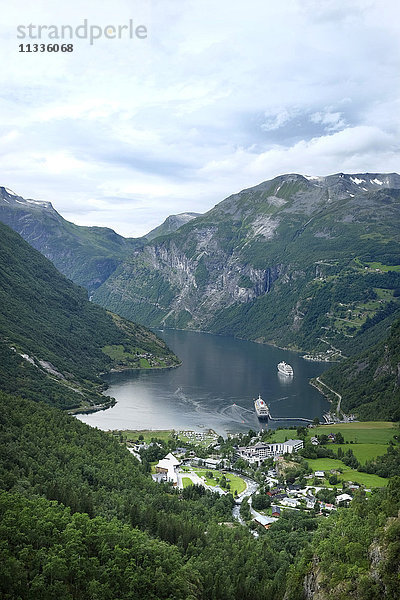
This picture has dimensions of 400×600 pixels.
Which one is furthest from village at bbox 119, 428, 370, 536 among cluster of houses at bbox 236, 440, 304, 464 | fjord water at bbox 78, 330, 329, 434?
fjord water at bbox 78, 330, 329, 434

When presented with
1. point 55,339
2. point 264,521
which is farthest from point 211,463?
point 55,339

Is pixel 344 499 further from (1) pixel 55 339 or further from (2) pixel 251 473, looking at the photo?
(1) pixel 55 339

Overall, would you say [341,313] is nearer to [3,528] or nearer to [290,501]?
[290,501]

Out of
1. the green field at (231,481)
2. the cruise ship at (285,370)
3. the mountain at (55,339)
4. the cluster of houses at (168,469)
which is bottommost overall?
the green field at (231,481)

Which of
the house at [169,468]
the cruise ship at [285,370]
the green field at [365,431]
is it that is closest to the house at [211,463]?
the house at [169,468]

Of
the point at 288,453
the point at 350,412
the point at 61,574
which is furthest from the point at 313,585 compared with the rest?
the point at 350,412

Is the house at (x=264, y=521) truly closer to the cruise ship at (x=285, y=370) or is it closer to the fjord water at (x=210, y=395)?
the fjord water at (x=210, y=395)
